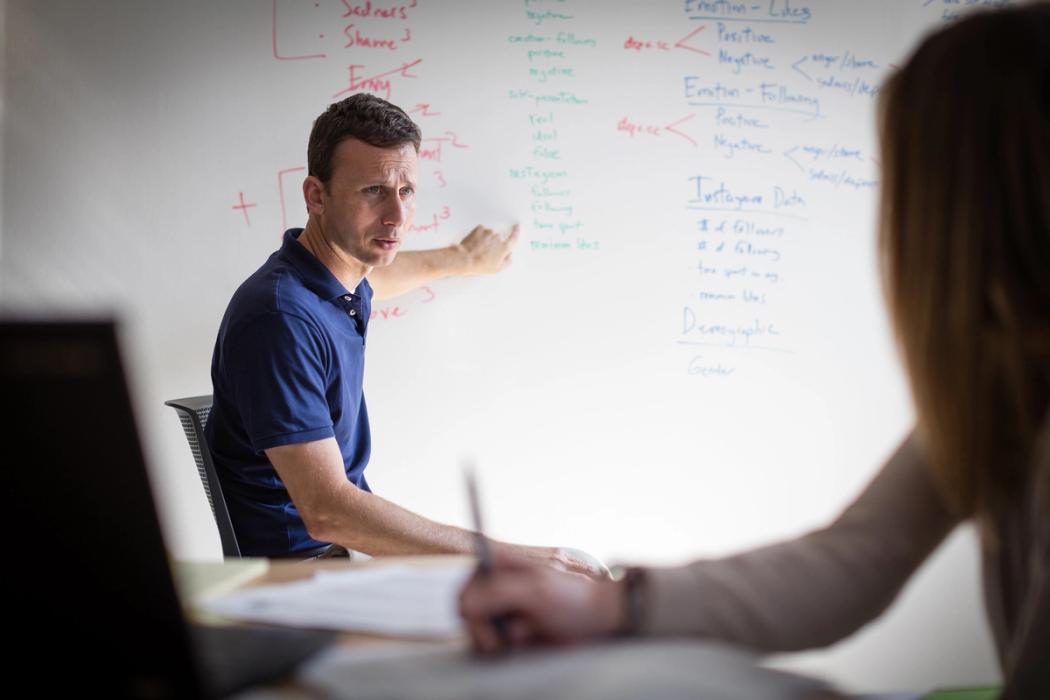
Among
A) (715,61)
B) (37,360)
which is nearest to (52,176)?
(715,61)

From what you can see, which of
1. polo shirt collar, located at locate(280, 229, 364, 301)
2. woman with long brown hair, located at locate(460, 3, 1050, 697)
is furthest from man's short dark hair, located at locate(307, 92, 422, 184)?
woman with long brown hair, located at locate(460, 3, 1050, 697)

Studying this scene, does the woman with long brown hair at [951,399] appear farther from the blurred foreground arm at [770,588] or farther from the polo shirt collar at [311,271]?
the polo shirt collar at [311,271]

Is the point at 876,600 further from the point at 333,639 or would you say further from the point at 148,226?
the point at 148,226

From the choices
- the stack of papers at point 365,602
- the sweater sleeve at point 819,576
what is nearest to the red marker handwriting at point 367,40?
the stack of papers at point 365,602

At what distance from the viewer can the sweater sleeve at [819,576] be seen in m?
0.77

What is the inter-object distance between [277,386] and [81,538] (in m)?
1.16

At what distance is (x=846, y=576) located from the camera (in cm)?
81

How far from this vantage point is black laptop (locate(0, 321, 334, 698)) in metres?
0.52

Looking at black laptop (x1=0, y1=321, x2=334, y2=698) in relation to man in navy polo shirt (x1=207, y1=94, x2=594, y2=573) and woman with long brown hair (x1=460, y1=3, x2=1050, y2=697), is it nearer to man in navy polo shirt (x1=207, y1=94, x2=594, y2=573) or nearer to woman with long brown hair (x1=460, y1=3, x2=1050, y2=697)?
woman with long brown hair (x1=460, y1=3, x2=1050, y2=697)

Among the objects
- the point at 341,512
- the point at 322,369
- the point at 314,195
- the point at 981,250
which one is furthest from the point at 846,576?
the point at 314,195

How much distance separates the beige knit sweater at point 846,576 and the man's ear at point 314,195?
150 centimetres

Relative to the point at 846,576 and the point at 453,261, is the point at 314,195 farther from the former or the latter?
the point at 846,576

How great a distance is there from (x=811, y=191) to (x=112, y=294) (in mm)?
1915

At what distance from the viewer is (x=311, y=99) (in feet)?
8.06
